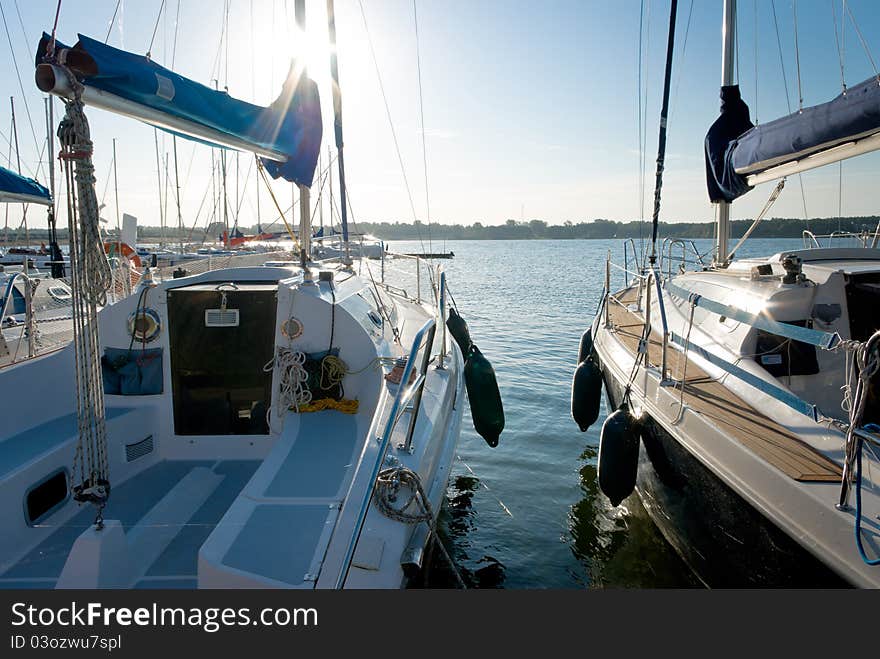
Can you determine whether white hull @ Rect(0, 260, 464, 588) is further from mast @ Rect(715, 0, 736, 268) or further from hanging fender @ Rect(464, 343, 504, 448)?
mast @ Rect(715, 0, 736, 268)

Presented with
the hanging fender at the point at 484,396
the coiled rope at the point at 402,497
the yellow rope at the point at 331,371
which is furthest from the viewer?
the hanging fender at the point at 484,396

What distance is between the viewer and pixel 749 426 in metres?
4.33

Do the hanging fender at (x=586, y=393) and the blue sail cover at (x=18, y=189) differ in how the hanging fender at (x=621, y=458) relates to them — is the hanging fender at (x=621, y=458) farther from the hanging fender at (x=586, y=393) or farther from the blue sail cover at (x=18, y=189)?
the blue sail cover at (x=18, y=189)

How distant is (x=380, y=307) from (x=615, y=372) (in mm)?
2924

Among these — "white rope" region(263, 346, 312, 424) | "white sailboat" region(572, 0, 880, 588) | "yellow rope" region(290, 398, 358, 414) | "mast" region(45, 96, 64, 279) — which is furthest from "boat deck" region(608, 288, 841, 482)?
"mast" region(45, 96, 64, 279)

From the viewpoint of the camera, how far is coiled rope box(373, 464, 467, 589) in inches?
134

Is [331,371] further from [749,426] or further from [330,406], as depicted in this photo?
[749,426]

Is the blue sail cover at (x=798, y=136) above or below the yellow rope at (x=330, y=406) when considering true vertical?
above

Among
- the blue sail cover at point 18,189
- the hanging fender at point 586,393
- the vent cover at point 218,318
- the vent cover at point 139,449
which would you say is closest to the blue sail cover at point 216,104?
the vent cover at point 218,318

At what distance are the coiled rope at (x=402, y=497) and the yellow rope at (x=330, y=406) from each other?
1456mm

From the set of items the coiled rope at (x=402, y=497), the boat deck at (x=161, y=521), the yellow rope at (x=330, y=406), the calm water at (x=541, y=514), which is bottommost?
the calm water at (x=541, y=514)

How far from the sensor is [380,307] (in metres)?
6.51

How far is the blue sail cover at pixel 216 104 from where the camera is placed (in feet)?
11.3

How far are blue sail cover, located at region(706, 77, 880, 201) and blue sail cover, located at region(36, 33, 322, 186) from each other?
4.64 metres
